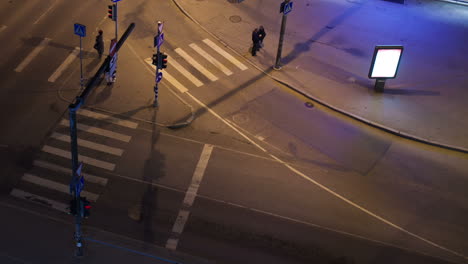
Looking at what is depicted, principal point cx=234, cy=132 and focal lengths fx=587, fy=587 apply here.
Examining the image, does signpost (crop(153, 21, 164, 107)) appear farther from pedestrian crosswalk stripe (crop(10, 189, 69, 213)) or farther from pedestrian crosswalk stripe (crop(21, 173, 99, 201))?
pedestrian crosswalk stripe (crop(10, 189, 69, 213))

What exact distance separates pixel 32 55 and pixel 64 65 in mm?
1926

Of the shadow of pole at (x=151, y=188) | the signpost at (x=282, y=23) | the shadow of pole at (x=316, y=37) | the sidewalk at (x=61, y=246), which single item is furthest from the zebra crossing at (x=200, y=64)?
the sidewalk at (x=61, y=246)

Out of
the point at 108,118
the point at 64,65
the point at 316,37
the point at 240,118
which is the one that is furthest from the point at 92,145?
the point at 316,37

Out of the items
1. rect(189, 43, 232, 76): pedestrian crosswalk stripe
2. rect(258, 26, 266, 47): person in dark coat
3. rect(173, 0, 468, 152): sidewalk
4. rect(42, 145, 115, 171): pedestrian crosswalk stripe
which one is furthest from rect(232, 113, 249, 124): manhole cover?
rect(42, 145, 115, 171): pedestrian crosswalk stripe

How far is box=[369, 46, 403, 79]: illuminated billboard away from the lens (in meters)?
30.4

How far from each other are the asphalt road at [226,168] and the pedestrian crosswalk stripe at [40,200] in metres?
0.16

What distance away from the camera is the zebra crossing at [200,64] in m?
30.8

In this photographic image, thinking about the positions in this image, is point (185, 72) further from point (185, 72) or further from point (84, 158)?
point (84, 158)

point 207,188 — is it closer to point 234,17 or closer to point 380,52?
point 380,52

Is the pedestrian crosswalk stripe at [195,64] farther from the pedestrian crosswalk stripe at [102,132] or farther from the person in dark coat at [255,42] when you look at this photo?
the pedestrian crosswalk stripe at [102,132]

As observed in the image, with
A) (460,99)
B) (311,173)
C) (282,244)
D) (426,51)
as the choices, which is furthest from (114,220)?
(426,51)

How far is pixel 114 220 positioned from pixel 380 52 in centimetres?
1629

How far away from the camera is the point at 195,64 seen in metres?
32.0

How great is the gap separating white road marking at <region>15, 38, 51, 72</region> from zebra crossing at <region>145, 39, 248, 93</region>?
569 cm
